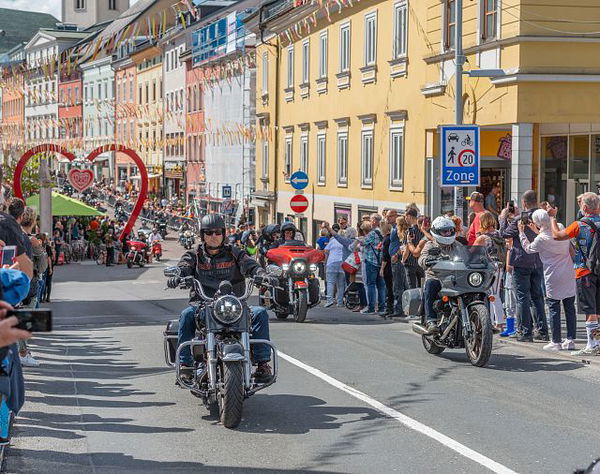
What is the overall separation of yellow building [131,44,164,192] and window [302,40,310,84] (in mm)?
40630

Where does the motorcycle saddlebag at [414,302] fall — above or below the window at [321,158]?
below

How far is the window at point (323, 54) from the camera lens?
1576 inches

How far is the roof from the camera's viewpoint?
13138 centimetres

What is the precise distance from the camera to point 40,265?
13.9 metres

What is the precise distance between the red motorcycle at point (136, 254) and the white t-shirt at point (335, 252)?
2575 cm

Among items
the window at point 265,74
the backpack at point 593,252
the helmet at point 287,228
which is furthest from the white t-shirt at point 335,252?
the window at point 265,74

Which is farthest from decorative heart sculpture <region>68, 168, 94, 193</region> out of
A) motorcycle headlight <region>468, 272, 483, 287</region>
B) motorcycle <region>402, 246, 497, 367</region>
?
motorcycle headlight <region>468, 272, 483, 287</region>

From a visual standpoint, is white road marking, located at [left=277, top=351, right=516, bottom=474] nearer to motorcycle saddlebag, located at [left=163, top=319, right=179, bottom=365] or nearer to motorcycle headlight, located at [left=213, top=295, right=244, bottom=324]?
motorcycle headlight, located at [left=213, top=295, right=244, bottom=324]

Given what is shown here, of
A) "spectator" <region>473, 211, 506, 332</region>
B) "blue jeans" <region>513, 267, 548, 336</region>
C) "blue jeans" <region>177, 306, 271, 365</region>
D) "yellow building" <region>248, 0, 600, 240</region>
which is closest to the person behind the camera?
"blue jeans" <region>177, 306, 271, 365</region>

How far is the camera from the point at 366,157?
36125 millimetres

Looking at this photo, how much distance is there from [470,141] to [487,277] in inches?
256

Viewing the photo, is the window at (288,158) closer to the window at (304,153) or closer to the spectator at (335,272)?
the window at (304,153)

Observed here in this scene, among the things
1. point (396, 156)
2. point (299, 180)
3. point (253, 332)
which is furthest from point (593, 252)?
point (299, 180)

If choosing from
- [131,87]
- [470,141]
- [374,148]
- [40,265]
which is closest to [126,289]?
[374,148]
